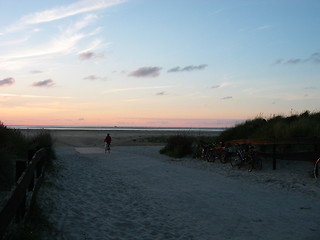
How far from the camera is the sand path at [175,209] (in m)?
6.19

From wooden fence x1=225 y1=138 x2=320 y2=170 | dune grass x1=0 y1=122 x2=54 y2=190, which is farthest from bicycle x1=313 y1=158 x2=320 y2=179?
dune grass x1=0 y1=122 x2=54 y2=190

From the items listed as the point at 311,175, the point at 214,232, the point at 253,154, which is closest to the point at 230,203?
the point at 214,232

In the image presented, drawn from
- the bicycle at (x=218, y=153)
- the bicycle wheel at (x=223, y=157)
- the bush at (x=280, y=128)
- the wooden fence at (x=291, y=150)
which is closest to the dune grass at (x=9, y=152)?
the bicycle at (x=218, y=153)

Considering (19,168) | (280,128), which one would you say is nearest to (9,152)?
(19,168)

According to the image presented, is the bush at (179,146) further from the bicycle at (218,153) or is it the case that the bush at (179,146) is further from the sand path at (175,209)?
the sand path at (175,209)

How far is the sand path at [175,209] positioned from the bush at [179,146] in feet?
35.2

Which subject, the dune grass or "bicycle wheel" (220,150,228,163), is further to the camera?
"bicycle wheel" (220,150,228,163)

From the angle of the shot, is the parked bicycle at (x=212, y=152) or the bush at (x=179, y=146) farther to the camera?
the bush at (x=179, y=146)

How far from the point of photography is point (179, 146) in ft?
77.3

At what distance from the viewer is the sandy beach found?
623 cm

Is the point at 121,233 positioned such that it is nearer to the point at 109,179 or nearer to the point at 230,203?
the point at 230,203

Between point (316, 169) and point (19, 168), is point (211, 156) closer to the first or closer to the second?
point (316, 169)

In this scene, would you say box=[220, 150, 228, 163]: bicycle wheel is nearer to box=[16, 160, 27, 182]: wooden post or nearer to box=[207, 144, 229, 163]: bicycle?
box=[207, 144, 229, 163]: bicycle

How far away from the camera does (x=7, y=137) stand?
13.4 meters
